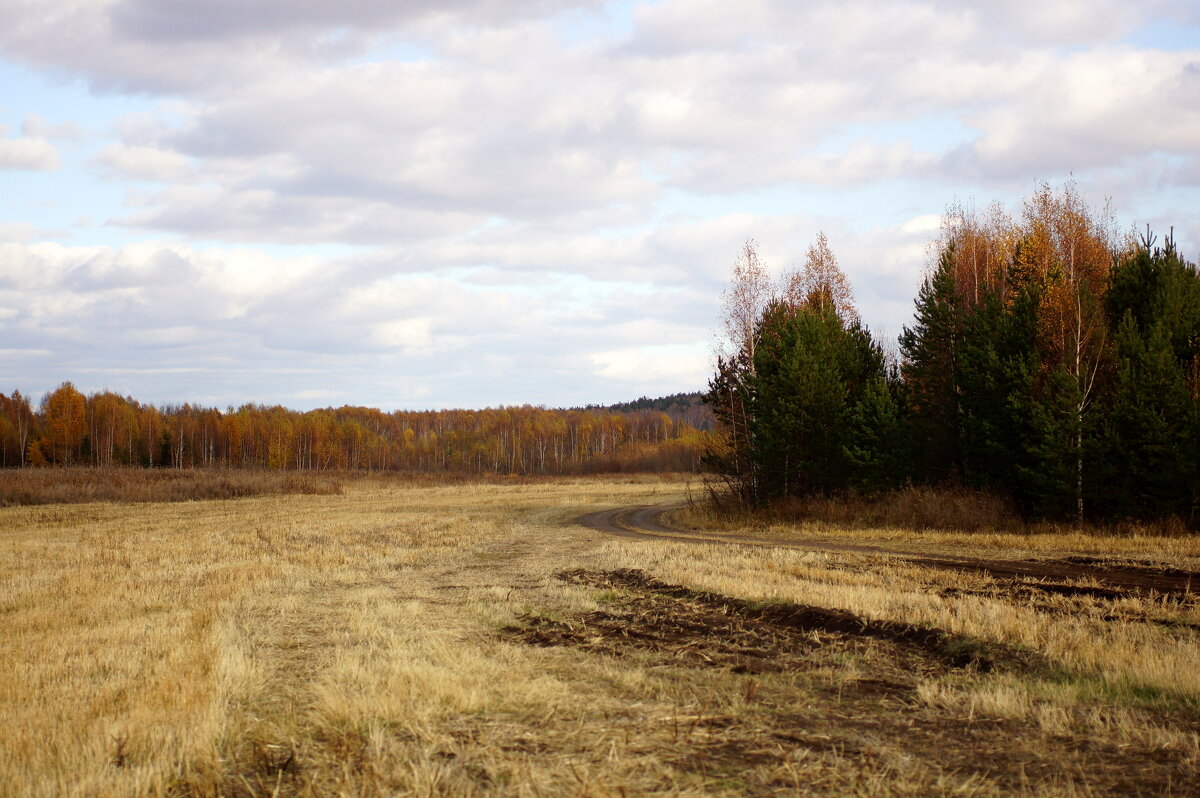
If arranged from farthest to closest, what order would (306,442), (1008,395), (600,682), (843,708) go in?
(306,442), (1008,395), (600,682), (843,708)

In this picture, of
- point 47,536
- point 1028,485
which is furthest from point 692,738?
point 47,536

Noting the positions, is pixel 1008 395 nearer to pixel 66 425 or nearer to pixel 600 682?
pixel 600 682

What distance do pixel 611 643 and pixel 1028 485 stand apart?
21487 millimetres

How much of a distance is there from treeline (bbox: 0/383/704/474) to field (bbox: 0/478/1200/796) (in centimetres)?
9129

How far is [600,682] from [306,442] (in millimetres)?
130571

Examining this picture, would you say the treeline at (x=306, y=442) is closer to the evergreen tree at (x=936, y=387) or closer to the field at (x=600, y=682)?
the evergreen tree at (x=936, y=387)

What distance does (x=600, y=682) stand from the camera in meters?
8.78

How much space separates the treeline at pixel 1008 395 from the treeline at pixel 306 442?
70.2 meters

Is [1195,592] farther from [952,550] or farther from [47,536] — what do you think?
[47,536]

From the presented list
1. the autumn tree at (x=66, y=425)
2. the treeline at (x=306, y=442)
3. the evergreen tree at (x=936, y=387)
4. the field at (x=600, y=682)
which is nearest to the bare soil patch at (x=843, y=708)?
the field at (x=600, y=682)

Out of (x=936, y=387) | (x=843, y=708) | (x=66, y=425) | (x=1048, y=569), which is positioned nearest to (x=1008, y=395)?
(x=936, y=387)

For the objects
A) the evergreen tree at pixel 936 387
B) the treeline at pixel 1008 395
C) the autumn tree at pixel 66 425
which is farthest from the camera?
the autumn tree at pixel 66 425

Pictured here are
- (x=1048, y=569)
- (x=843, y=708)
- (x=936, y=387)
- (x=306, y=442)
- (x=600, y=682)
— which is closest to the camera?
(x=843, y=708)

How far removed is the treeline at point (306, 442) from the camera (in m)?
112
